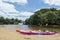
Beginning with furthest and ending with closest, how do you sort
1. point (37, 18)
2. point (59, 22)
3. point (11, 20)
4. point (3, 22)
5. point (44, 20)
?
1. point (11, 20)
2. point (3, 22)
3. point (37, 18)
4. point (44, 20)
5. point (59, 22)

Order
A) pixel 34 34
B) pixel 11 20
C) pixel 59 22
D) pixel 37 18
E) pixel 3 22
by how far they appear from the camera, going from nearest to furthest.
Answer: pixel 34 34, pixel 59 22, pixel 37 18, pixel 3 22, pixel 11 20

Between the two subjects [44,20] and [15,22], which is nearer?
[44,20]

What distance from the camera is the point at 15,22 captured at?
519 feet

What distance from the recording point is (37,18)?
97.1 meters

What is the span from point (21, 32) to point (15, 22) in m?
129

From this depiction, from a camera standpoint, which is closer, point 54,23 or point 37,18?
point 54,23

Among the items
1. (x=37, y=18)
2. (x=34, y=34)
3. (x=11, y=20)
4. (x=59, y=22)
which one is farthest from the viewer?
A: (x=11, y=20)

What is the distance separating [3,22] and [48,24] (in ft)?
217

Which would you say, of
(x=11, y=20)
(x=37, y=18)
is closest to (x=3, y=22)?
(x=11, y=20)

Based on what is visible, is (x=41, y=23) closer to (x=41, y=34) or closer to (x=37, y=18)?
(x=37, y=18)

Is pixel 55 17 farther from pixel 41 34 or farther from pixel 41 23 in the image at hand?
pixel 41 34

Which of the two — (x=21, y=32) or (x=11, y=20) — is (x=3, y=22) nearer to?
(x=11, y=20)

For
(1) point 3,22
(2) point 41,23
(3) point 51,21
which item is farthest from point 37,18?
(1) point 3,22

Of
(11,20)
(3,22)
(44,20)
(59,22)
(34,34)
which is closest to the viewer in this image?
(34,34)
